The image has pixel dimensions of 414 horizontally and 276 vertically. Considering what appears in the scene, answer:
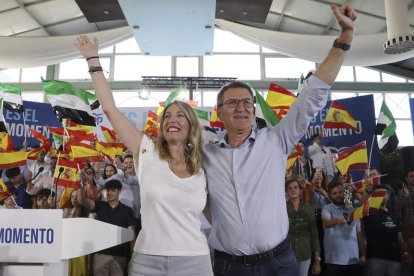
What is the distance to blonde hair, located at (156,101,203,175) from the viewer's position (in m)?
1.51

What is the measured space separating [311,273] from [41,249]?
3.36 meters

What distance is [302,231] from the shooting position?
150 inches

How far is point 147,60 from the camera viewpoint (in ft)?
39.3

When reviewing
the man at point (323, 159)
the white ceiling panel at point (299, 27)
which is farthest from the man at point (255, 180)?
the white ceiling panel at point (299, 27)

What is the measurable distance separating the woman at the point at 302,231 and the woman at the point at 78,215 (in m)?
2.01

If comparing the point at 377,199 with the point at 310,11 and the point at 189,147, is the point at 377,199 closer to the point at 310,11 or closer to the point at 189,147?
the point at 189,147

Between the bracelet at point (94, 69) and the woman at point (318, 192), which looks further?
the woman at point (318, 192)

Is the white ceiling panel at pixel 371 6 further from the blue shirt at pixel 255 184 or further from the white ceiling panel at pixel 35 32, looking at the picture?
the white ceiling panel at pixel 35 32

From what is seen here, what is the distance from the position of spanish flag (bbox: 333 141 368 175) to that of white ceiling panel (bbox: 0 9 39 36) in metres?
8.17

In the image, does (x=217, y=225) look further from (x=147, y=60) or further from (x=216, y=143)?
(x=147, y=60)

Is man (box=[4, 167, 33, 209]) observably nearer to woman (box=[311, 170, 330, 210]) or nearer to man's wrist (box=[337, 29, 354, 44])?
woman (box=[311, 170, 330, 210])

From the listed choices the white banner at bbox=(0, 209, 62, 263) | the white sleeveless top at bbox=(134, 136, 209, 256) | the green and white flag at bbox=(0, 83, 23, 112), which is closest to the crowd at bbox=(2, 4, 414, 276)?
the white sleeveless top at bbox=(134, 136, 209, 256)

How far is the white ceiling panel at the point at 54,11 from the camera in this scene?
9.49 meters

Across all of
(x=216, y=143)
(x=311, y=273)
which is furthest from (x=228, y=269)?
(x=311, y=273)
